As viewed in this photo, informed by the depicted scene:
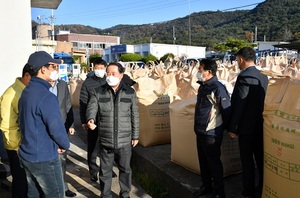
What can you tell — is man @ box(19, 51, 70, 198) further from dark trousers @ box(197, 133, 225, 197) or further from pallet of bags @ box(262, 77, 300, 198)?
pallet of bags @ box(262, 77, 300, 198)

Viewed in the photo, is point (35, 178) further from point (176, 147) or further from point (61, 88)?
point (176, 147)

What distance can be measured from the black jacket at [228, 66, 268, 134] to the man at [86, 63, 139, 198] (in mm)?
1081

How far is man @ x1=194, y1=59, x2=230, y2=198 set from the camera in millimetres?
2809

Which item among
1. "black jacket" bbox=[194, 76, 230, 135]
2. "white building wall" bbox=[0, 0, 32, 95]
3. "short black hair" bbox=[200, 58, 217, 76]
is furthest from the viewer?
"white building wall" bbox=[0, 0, 32, 95]

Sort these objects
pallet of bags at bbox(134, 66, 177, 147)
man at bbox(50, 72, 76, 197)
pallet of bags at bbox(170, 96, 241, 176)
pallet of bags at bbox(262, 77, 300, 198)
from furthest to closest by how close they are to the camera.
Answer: pallet of bags at bbox(134, 66, 177, 147) < man at bbox(50, 72, 76, 197) < pallet of bags at bbox(170, 96, 241, 176) < pallet of bags at bbox(262, 77, 300, 198)

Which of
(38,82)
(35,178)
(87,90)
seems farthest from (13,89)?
(87,90)

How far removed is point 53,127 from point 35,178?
46cm

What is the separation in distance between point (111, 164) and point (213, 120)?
119 centimetres

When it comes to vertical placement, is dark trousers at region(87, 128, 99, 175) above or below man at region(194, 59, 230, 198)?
below

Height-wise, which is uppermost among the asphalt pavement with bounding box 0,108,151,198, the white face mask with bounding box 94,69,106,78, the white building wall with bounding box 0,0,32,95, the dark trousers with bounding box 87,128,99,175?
the white building wall with bounding box 0,0,32,95

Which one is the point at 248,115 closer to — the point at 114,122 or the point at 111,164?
the point at 114,122

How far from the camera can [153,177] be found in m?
3.99

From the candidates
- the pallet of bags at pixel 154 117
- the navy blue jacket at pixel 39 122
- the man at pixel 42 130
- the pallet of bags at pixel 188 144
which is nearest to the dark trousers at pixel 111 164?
the pallet of bags at pixel 188 144

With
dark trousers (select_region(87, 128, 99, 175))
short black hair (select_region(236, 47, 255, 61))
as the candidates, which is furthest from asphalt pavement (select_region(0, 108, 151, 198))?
short black hair (select_region(236, 47, 255, 61))
